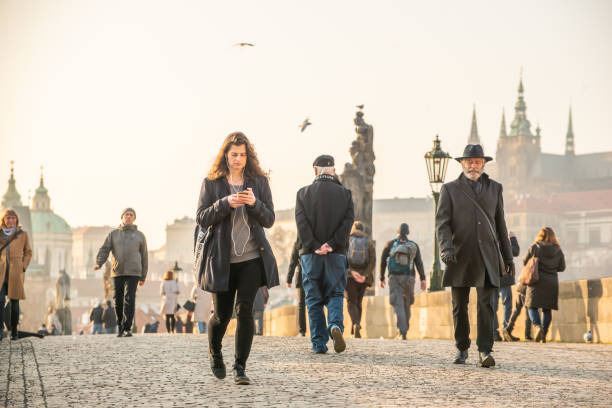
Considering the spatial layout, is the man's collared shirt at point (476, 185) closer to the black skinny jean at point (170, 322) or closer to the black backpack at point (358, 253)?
the black backpack at point (358, 253)

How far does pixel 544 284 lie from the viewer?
1393cm

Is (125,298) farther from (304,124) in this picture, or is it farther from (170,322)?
(304,124)

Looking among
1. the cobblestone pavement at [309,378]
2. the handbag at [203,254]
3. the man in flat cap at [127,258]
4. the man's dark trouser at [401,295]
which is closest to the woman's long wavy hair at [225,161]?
the handbag at [203,254]

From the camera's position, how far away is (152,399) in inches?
270

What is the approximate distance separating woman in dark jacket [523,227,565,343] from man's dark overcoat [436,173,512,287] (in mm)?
4894

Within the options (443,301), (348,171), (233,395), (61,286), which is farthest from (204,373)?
(61,286)

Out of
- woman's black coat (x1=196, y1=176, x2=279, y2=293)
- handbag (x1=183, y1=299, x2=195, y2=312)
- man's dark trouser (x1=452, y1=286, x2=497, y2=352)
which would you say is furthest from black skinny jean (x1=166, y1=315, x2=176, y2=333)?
woman's black coat (x1=196, y1=176, x2=279, y2=293)

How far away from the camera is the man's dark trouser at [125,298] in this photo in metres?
14.0

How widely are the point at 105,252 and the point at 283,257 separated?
15927 cm

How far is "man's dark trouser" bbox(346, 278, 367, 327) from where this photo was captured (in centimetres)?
1384

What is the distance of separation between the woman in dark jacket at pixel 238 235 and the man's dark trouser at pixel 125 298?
6.45 metres

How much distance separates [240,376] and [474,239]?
244 centimetres

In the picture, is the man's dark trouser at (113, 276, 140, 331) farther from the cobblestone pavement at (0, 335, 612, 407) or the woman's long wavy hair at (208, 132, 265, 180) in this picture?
the woman's long wavy hair at (208, 132, 265, 180)

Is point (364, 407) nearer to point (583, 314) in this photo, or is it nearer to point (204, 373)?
point (204, 373)
